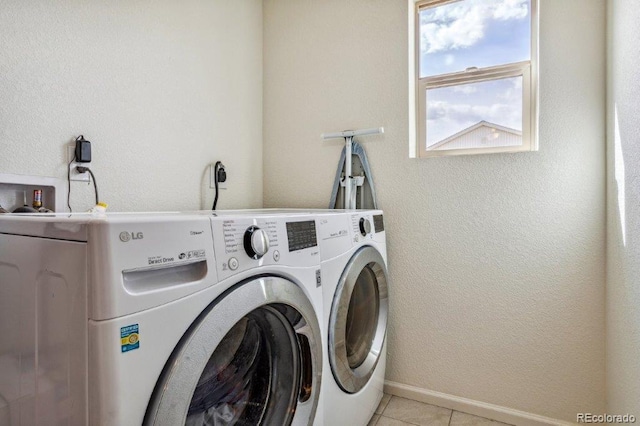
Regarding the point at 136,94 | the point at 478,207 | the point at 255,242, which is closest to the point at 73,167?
the point at 136,94

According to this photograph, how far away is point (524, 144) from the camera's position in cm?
171

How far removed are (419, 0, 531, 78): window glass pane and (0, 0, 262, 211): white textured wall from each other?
1072 mm

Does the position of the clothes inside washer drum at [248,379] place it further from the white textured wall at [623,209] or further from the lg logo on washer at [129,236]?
the white textured wall at [623,209]

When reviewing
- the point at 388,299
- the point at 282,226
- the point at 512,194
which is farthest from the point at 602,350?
the point at 282,226

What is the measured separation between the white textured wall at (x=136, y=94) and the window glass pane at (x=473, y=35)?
3.52 ft

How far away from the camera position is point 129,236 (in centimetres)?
58

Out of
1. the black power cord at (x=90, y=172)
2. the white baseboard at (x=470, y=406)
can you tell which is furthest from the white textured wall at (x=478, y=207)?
the black power cord at (x=90, y=172)

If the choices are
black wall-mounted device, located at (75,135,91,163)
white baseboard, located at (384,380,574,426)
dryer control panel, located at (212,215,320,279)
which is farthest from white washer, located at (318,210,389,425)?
black wall-mounted device, located at (75,135,91,163)

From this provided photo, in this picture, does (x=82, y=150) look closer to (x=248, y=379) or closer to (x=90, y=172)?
(x=90, y=172)

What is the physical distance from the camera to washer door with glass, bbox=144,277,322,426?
786 mm

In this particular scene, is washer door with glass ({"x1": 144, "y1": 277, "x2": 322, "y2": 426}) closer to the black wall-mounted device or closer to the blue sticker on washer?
the blue sticker on washer

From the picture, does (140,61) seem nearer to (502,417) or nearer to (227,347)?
(227,347)

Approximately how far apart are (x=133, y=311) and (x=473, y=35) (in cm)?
202

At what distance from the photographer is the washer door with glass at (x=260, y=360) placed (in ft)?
2.58
